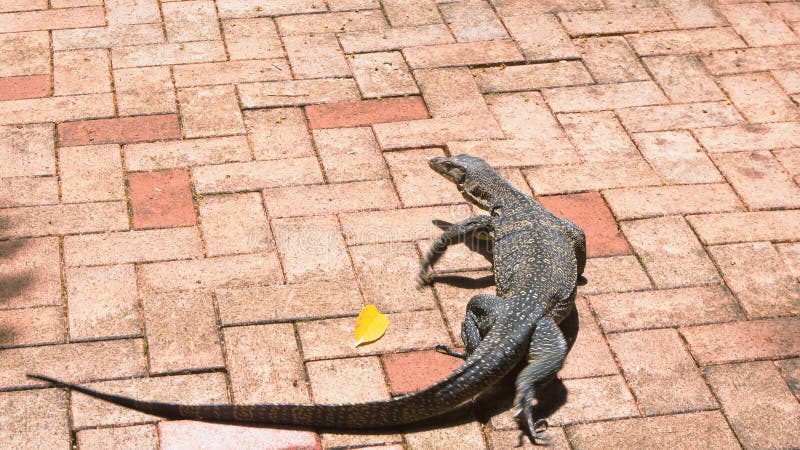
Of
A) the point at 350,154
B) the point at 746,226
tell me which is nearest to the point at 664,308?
the point at 746,226

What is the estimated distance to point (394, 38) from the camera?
23.4 feet

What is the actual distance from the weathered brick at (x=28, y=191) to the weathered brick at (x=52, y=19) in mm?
1834

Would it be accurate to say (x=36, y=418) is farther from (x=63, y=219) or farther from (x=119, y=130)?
(x=119, y=130)

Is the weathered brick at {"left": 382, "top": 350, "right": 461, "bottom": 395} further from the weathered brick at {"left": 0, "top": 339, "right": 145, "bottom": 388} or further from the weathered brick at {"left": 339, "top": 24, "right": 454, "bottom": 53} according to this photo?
the weathered brick at {"left": 339, "top": 24, "right": 454, "bottom": 53}

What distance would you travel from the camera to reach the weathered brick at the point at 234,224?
524cm

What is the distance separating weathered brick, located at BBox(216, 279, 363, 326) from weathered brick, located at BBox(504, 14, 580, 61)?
9.20ft

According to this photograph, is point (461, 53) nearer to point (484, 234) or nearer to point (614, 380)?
point (484, 234)

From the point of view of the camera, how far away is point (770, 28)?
7594 mm

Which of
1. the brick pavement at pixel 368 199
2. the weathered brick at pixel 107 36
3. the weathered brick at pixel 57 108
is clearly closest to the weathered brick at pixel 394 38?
the brick pavement at pixel 368 199

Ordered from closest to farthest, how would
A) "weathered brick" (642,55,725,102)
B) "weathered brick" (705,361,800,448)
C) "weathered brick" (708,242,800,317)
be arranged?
1. "weathered brick" (705,361,800,448)
2. "weathered brick" (708,242,800,317)
3. "weathered brick" (642,55,725,102)

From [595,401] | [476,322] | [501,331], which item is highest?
[501,331]

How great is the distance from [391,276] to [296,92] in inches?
75.6

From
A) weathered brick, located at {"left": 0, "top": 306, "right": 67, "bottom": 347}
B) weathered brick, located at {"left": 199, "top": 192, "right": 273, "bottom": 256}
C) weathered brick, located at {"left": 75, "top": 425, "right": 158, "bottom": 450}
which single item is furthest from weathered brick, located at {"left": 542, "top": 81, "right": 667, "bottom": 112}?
weathered brick, located at {"left": 75, "top": 425, "right": 158, "bottom": 450}

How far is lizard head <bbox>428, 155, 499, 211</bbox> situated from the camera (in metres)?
5.42
